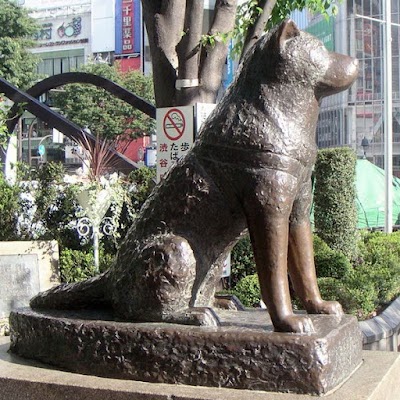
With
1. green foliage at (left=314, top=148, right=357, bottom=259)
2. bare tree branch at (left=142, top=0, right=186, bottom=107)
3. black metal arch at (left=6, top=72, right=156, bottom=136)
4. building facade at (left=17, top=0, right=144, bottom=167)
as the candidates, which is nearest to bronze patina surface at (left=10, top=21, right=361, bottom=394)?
bare tree branch at (left=142, top=0, right=186, bottom=107)

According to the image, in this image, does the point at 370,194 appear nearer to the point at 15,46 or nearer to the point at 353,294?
the point at 353,294

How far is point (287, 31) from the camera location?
7.99 feet

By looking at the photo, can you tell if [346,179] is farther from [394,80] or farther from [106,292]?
[394,80]

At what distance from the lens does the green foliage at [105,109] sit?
3152 cm

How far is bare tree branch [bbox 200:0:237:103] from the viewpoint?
22.2 feet

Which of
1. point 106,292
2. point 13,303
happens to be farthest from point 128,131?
point 106,292

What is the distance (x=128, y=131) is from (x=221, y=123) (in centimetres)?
3100

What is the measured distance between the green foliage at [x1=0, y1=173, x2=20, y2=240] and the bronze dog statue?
19.0 feet

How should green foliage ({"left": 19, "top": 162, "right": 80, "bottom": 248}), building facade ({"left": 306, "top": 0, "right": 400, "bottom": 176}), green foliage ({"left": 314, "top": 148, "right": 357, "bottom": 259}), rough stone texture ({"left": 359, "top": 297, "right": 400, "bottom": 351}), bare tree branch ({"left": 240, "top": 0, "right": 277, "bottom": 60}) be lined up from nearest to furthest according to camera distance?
1. rough stone texture ({"left": 359, "top": 297, "right": 400, "bottom": 351})
2. bare tree branch ({"left": 240, "top": 0, "right": 277, "bottom": 60})
3. green foliage ({"left": 19, "top": 162, "right": 80, "bottom": 248})
4. green foliage ({"left": 314, "top": 148, "right": 357, "bottom": 259})
5. building facade ({"left": 306, "top": 0, "right": 400, "bottom": 176})

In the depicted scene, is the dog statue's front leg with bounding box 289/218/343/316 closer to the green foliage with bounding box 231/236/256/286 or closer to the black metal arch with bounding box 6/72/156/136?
the green foliage with bounding box 231/236/256/286

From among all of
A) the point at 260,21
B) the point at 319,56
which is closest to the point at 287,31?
the point at 319,56

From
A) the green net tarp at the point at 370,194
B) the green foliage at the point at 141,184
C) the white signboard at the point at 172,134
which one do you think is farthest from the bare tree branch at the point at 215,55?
the green net tarp at the point at 370,194

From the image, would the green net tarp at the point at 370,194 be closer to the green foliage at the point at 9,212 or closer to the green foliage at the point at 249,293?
the green foliage at the point at 249,293

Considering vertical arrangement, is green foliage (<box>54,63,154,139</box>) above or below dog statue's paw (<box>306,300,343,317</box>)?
above
